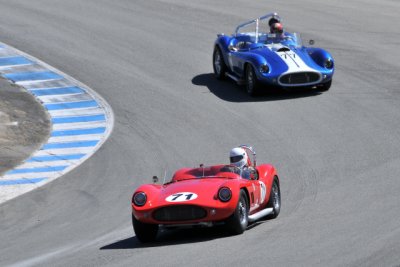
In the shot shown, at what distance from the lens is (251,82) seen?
74.9ft

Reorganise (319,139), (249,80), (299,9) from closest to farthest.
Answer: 1. (319,139)
2. (249,80)
3. (299,9)

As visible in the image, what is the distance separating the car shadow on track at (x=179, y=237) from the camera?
12.6 meters

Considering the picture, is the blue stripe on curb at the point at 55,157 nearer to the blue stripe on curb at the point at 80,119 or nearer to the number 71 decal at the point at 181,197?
the blue stripe on curb at the point at 80,119

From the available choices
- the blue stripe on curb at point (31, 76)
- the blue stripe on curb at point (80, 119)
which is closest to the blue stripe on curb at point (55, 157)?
the blue stripe on curb at point (80, 119)

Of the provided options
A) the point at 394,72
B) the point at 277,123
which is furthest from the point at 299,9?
the point at 277,123

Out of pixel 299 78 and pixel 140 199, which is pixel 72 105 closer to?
pixel 299 78

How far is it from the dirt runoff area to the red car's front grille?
21.3 feet

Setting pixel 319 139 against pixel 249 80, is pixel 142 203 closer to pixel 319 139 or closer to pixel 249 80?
pixel 319 139

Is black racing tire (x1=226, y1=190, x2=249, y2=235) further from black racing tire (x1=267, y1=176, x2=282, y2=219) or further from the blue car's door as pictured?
the blue car's door

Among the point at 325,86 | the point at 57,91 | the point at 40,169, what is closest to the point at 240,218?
the point at 40,169

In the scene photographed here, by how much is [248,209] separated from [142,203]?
4.84 ft

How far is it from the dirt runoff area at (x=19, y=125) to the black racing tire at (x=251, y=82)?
4635 mm

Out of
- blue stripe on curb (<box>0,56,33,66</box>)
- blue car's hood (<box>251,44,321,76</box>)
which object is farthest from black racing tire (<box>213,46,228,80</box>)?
blue stripe on curb (<box>0,56,33,66</box>)

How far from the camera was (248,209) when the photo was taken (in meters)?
13.2
